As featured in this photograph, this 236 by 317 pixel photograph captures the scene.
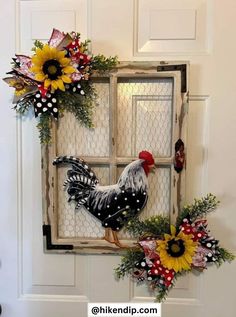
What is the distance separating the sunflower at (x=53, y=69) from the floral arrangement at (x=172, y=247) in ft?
1.51

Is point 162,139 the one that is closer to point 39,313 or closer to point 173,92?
point 173,92

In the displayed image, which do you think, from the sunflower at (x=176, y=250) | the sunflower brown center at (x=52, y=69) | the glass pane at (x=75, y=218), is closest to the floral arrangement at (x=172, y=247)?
the sunflower at (x=176, y=250)

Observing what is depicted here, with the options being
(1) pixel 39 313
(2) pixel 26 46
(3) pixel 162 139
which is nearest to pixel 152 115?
(3) pixel 162 139

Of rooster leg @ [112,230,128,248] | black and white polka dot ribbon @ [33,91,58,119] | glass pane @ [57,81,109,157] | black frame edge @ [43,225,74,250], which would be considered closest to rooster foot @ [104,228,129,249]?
rooster leg @ [112,230,128,248]

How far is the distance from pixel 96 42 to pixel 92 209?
508mm

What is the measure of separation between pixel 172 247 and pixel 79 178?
344 millimetres

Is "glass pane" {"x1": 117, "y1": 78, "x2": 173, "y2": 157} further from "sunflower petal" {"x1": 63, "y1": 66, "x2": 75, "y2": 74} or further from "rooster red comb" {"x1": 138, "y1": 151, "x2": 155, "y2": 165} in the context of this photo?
"sunflower petal" {"x1": 63, "y1": 66, "x2": 75, "y2": 74}

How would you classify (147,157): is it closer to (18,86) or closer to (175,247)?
(175,247)

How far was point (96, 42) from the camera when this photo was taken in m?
1.01

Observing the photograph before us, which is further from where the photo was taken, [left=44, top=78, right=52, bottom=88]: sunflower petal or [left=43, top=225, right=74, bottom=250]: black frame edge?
[left=43, top=225, right=74, bottom=250]: black frame edge

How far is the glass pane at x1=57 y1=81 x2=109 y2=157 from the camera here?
3.35 ft

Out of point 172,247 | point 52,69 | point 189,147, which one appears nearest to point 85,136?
point 52,69

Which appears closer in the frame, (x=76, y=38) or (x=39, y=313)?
(x=76, y=38)

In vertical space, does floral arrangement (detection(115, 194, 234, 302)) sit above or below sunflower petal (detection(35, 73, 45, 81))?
below
